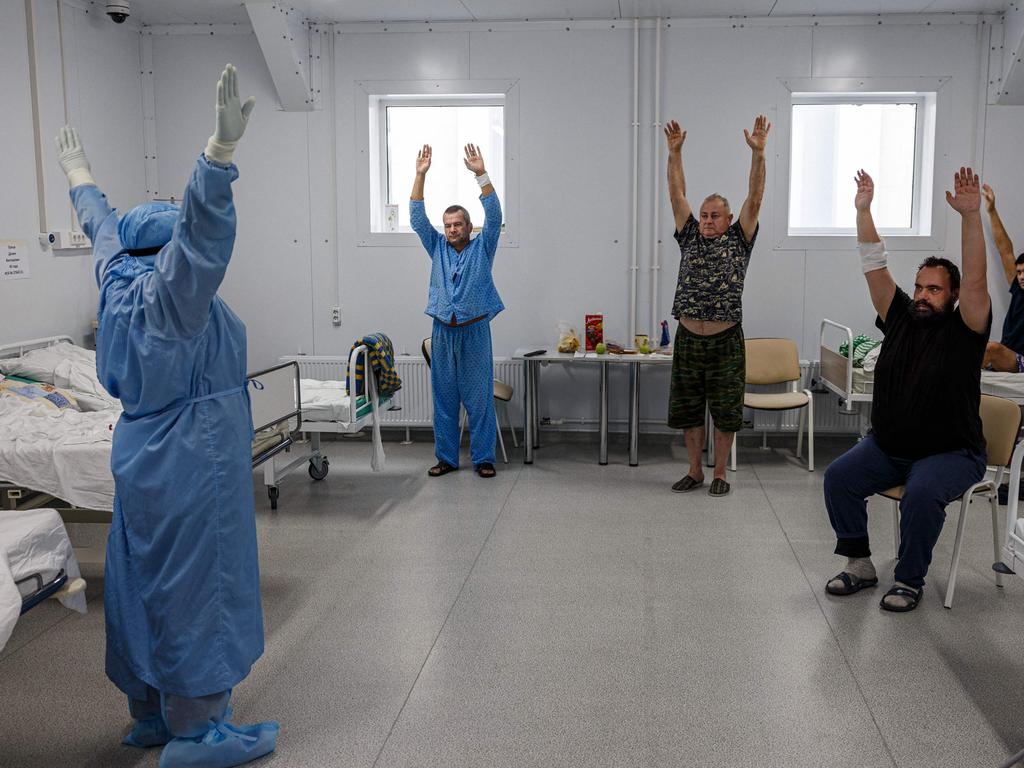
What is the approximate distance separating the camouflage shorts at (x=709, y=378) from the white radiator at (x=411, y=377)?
61.8 inches

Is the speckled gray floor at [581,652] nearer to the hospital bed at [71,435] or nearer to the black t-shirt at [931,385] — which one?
the hospital bed at [71,435]

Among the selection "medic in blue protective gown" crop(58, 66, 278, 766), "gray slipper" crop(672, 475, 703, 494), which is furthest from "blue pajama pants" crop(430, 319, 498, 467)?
"medic in blue protective gown" crop(58, 66, 278, 766)

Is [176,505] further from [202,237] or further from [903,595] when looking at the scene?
[903,595]

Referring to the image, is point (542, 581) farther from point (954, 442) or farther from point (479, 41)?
point (479, 41)

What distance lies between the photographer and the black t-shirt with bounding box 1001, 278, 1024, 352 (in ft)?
17.7

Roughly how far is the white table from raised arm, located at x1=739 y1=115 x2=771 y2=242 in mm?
1096

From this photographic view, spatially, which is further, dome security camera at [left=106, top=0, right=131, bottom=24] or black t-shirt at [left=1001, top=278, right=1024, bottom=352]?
dome security camera at [left=106, top=0, right=131, bottom=24]

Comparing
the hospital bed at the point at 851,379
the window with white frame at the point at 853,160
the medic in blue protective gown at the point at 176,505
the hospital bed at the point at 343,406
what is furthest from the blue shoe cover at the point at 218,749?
the window with white frame at the point at 853,160

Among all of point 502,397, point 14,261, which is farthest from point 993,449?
point 14,261

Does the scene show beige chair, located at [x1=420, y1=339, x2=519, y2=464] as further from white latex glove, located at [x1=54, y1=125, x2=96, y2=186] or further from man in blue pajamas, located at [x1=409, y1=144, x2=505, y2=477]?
white latex glove, located at [x1=54, y1=125, x2=96, y2=186]

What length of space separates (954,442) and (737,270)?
68.7 inches

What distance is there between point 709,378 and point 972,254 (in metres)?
1.99

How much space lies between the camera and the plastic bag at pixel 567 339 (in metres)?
6.05

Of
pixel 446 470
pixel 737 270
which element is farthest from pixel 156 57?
pixel 737 270
